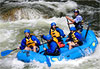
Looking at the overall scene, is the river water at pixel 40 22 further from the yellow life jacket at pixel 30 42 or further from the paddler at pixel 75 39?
the yellow life jacket at pixel 30 42

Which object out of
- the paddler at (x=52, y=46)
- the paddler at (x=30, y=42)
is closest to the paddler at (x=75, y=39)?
the paddler at (x=52, y=46)

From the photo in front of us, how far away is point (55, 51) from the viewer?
5508mm

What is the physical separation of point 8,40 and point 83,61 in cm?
394

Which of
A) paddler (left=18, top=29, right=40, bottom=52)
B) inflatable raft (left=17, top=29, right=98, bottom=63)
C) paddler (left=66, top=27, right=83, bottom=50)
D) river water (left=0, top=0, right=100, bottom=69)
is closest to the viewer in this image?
inflatable raft (left=17, top=29, right=98, bottom=63)

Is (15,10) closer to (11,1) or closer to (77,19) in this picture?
(11,1)

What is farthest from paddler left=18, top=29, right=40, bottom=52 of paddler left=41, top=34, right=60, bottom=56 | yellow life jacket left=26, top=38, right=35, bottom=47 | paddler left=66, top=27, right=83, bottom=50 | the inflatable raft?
paddler left=66, top=27, right=83, bottom=50

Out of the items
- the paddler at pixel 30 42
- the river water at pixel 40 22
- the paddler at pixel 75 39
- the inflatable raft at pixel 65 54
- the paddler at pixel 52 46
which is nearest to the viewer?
the paddler at pixel 52 46

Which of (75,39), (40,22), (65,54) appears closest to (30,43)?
(65,54)

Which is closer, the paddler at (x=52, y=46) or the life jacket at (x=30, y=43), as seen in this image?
the paddler at (x=52, y=46)

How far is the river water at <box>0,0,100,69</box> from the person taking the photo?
19.0 ft

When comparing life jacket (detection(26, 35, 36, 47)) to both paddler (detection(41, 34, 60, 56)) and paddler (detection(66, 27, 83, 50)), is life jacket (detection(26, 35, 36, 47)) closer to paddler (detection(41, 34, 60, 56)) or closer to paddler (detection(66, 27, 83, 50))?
A: paddler (detection(41, 34, 60, 56))

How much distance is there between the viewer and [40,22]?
33.1ft

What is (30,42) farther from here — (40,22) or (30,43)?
(40,22)

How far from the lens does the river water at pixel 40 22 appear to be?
5805 mm
